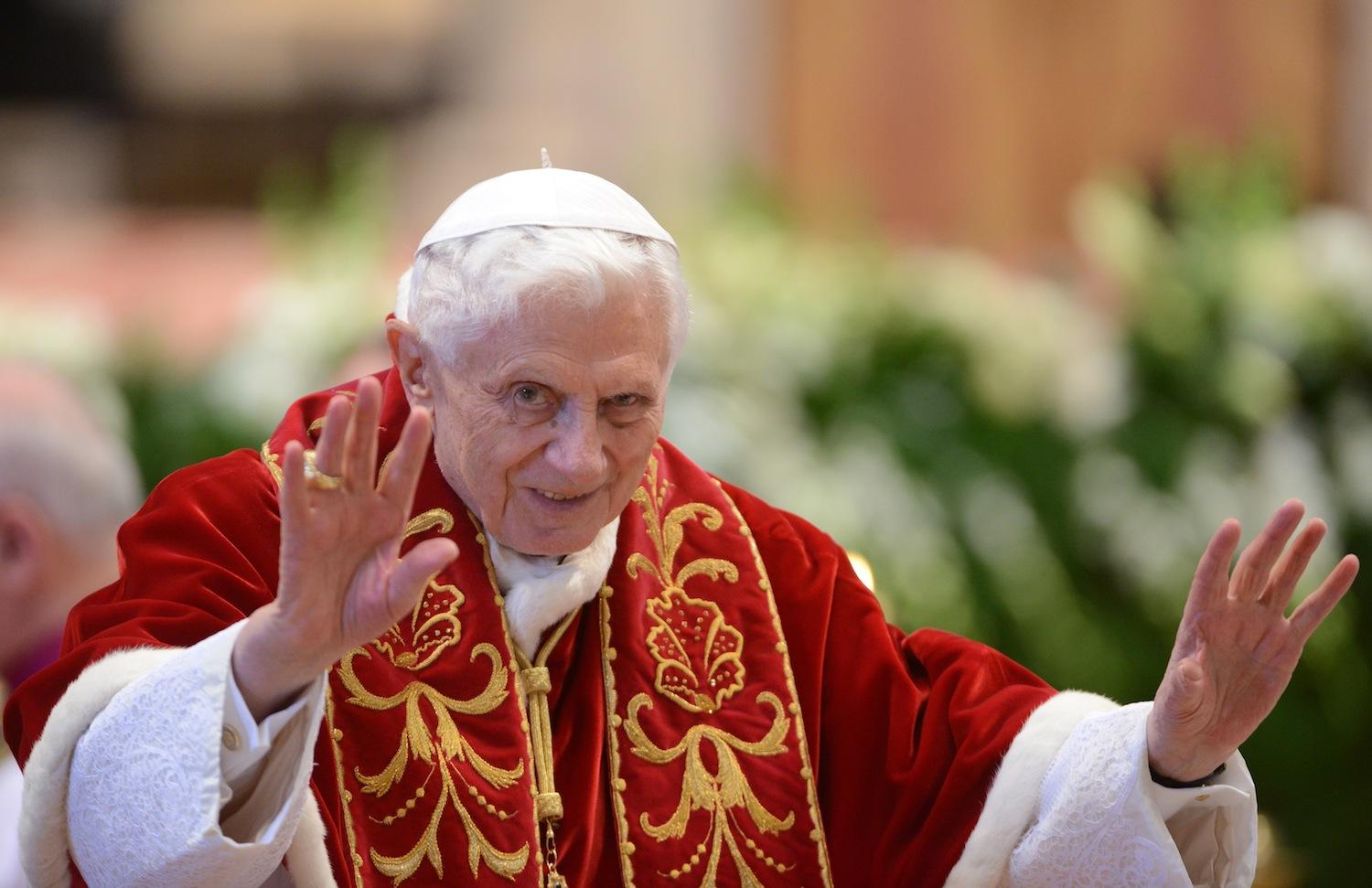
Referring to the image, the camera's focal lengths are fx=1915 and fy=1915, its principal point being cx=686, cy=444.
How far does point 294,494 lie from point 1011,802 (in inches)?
45.0

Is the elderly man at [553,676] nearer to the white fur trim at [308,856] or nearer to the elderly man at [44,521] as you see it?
the white fur trim at [308,856]

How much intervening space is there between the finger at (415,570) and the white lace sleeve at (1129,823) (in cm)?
97

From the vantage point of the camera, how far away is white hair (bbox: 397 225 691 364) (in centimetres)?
262

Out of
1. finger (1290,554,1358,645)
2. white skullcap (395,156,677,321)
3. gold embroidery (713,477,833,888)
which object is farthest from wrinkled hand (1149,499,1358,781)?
white skullcap (395,156,677,321)

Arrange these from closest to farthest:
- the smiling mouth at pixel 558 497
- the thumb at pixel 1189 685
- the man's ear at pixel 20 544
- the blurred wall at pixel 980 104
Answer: the thumb at pixel 1189 685, the smiling mouth at pixel 558 497, the man's ear at pixel 20 544, the blurred wall at pixel 980 104

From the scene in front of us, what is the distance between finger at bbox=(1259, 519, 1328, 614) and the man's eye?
100 centimetres

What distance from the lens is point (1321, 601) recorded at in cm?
242

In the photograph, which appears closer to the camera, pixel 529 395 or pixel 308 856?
pixel 308 856

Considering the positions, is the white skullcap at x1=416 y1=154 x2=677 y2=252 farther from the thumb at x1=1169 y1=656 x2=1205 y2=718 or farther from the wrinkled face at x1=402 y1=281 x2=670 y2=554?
the thumb at x1=1169 y1=656 x2=1205 y2=718

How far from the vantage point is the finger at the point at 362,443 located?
7.25ft

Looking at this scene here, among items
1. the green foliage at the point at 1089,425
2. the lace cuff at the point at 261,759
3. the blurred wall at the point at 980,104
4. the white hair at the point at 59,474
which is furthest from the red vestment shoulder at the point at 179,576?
the blurred wall at the point at 980,104

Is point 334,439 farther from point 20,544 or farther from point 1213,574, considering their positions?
point 20,544

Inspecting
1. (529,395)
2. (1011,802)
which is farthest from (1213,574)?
(529,395)

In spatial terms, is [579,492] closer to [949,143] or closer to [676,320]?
[676,320]
